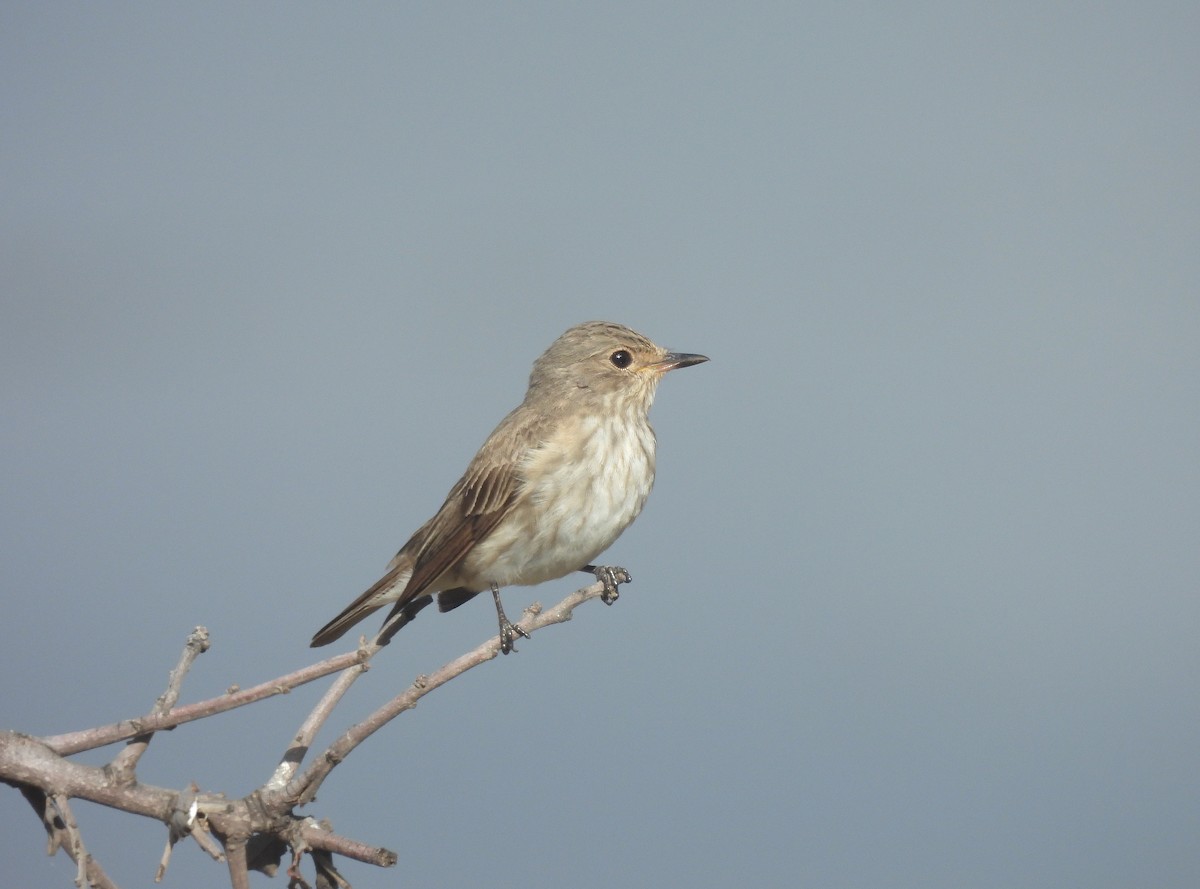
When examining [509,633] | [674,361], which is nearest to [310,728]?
[509,633]

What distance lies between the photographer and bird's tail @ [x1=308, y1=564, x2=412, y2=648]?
5457 mm

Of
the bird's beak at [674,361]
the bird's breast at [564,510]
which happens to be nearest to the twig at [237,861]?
the bird's breast at [564,510]

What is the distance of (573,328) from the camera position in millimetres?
6734

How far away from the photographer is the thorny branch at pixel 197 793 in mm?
2328

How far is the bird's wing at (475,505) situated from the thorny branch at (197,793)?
285 cm

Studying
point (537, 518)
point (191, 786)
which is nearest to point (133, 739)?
point (191, 786)

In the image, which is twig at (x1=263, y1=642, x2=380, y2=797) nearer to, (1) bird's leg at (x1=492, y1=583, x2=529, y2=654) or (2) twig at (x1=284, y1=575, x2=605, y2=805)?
(2) twig at (x1=284, y1=575, x2=605, y2=805)

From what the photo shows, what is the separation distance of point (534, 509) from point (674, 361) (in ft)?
4.24

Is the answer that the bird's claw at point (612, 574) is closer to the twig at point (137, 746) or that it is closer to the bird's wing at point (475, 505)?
the bird's wing at point (475, 505)

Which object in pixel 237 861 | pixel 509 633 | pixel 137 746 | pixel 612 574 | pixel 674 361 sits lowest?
pixel 237 861

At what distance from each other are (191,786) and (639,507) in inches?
142

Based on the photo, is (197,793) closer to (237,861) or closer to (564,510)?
(237,861)

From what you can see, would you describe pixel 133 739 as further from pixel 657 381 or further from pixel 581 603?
pixel 657 381

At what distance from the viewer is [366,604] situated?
5637mm
